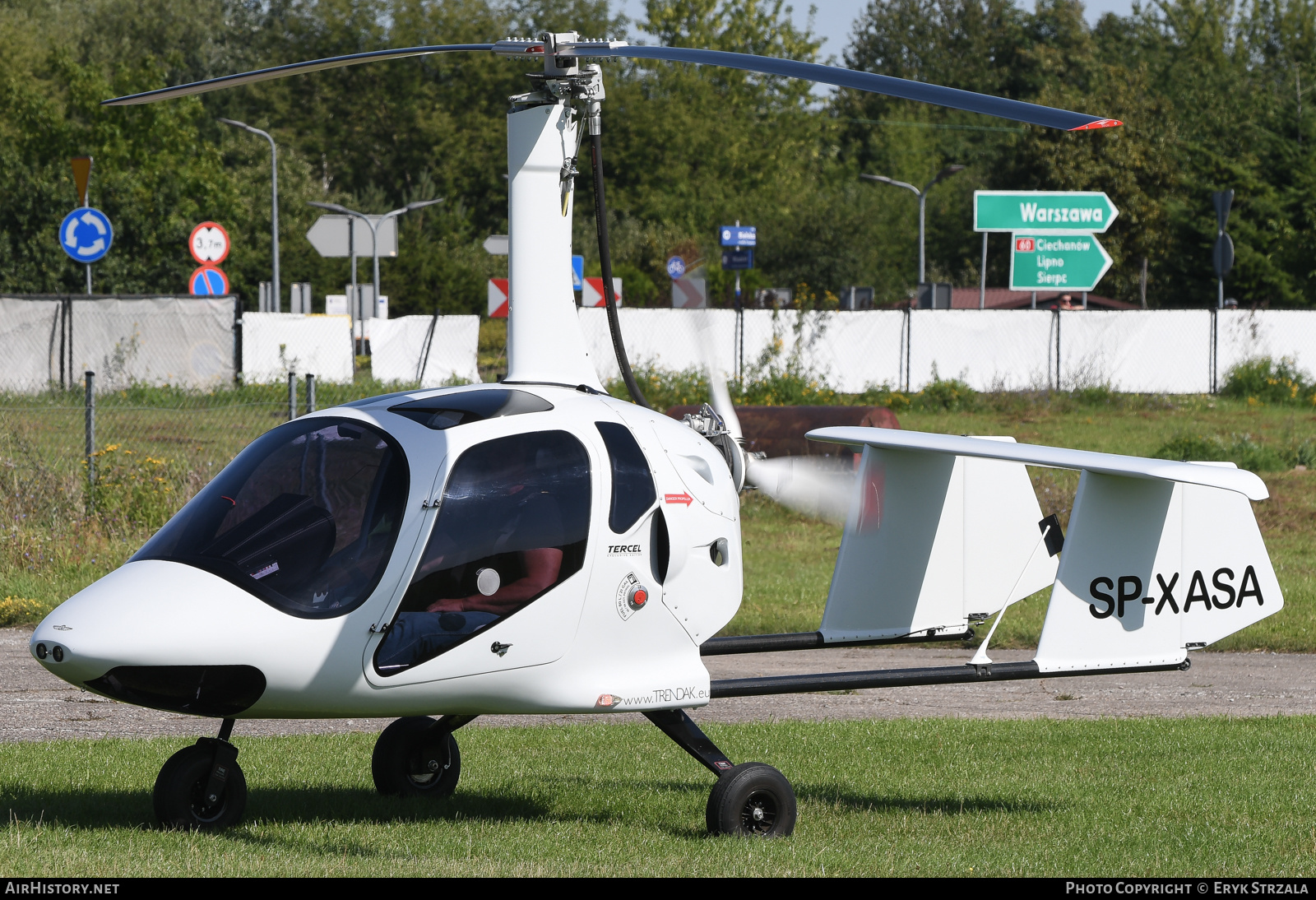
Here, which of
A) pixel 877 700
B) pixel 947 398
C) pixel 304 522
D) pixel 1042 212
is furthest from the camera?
pixel 1042 212

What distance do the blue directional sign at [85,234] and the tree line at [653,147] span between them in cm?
1637

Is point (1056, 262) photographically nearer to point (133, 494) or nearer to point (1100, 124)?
point (133, 494)

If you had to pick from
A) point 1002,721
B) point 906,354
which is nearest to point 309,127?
point 906,354

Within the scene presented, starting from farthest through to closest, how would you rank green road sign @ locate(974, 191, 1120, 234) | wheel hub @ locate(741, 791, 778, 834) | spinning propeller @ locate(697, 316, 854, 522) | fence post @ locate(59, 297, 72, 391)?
1. green road sign @ locate(974, 191, 1120, 234)
2. fence post @ locate(59, 297, 72, 391)
3. spinning propeller @ locate(697, 316, 854, 522)
4. wheel hub @ locate(741, 791, 778, 834)

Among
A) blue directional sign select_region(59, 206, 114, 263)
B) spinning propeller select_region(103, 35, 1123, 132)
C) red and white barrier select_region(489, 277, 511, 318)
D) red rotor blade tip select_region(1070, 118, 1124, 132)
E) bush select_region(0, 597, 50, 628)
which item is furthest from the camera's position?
red and white barrier select_region(489, 277, 511, 318)

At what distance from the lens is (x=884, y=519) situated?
823cm

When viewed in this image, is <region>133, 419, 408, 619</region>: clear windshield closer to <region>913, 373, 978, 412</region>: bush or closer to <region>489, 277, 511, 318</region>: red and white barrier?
<region>489, 277, 511, 318</region>: red and white barrier

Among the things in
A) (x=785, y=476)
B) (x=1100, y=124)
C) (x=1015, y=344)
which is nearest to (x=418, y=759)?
(x=785, y=476)

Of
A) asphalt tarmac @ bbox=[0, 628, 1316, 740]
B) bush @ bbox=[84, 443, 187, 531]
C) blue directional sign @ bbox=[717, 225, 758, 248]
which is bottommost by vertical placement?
asphalt tarmac @ bbox=[0, 628, 1316, 740]

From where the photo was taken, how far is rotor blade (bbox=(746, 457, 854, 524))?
764cm

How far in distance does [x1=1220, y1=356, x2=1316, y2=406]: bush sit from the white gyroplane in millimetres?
25254

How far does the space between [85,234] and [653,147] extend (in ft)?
185

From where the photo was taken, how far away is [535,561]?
6547 millimetres

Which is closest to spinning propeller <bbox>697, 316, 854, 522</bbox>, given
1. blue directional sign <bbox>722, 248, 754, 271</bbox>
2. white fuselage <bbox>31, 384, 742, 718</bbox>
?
white fuselage <bbox>31, 384, 742, 718</bbox>
